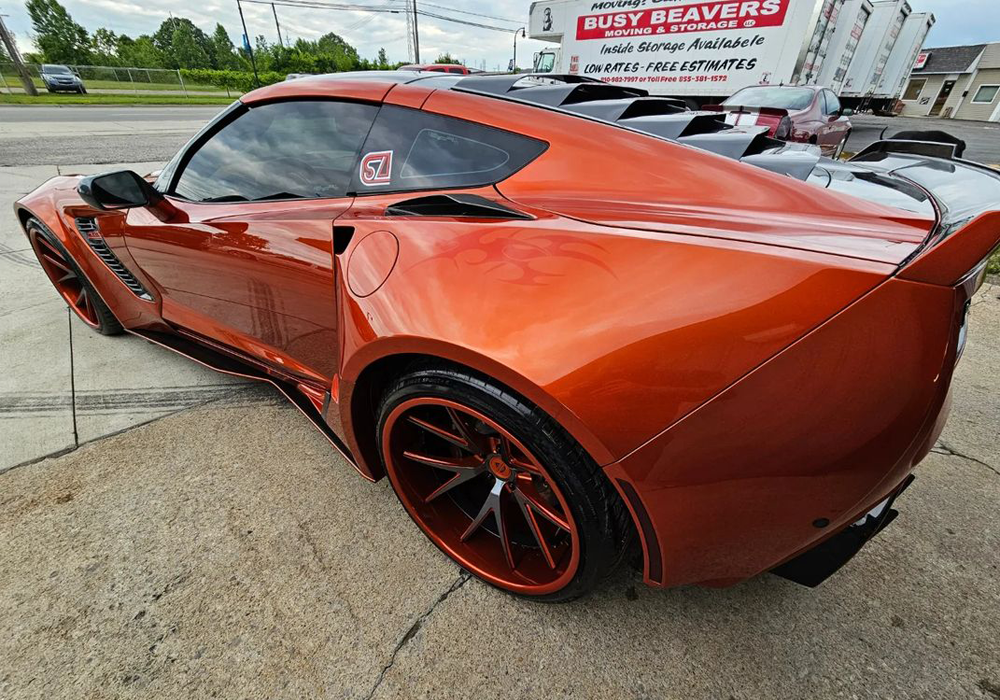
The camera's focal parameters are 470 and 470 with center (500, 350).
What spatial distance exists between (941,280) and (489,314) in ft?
2.82

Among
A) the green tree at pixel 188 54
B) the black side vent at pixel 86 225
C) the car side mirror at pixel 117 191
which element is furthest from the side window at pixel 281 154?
the green tree at pixel 188 54

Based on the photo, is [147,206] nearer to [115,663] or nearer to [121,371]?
[121,371]

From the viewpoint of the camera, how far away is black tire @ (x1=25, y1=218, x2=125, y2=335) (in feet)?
8.90

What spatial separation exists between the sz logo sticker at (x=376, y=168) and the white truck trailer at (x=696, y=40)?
445 inches

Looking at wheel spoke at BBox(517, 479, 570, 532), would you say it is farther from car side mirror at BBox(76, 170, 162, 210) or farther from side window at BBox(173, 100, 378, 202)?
car side mirror at BBox(76, 170, 162, 210)

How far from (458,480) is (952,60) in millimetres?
58055

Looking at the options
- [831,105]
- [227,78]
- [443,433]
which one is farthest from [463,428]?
[227,78]

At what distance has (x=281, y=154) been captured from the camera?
1862 millimetres

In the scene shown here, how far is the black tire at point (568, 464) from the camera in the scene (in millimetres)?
1153

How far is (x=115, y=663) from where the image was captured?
4.39ft

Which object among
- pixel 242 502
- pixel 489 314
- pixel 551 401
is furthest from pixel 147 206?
pixel 551 401

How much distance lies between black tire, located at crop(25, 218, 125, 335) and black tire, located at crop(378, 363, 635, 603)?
262 centimetres

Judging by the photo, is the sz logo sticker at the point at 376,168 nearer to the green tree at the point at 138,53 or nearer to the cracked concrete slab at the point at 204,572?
the cracked concrete slab at the point at 204,572

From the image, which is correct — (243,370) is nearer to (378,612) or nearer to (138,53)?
(378,612)
